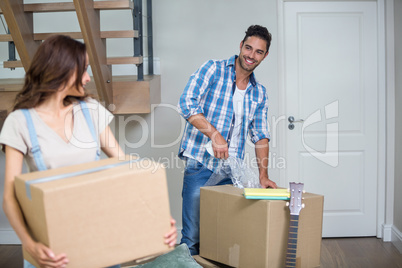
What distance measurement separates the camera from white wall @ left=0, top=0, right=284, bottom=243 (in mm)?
3760

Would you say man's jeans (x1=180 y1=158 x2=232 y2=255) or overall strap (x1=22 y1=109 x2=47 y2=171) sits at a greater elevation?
overall strap (x1=22 y1=109 x2=47 y2=171)

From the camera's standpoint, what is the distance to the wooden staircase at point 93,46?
2590mm

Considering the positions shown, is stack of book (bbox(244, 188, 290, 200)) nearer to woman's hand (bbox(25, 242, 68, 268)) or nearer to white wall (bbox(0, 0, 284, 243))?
woman's hand (bbox(25, 242, 68, 268))

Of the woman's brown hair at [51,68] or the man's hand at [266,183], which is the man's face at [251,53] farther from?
the woman's brown hair at [51,68]

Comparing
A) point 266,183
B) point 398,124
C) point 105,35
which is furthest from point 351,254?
point 105,35

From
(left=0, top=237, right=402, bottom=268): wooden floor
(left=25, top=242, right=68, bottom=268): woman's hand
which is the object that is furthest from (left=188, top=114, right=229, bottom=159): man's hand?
(left=0, top=237, right=402, bottom=268): wooden floor

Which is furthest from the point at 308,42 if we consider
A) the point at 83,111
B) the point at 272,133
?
the point at 83,111

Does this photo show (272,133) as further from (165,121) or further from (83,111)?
(83,111)

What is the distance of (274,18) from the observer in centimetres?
376

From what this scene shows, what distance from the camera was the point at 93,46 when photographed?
270cm

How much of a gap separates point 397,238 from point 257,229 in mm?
2123

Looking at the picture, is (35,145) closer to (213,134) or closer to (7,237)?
(213,134)

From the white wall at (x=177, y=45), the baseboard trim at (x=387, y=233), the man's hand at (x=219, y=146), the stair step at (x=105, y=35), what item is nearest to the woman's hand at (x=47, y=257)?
the man's hand at (x=219, y=146)

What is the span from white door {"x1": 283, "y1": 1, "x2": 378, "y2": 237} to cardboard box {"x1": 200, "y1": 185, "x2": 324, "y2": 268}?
1803mm
